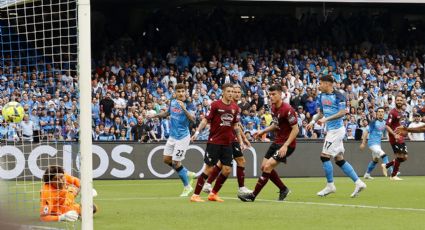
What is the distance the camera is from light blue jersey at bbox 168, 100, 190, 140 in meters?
19.6

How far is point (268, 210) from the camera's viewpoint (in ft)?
49.3

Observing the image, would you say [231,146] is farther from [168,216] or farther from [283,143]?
[168,216]

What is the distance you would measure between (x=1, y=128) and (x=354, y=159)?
12.4 m

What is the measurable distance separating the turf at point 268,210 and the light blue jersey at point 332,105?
1475 mm

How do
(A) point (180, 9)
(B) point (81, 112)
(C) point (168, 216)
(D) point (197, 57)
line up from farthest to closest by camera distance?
(A) point (180, 9) < (D) point (197, 57) < (C) point (168, 216) < (B) point (81, 112)

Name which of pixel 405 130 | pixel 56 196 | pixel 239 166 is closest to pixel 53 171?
pixel 56 196

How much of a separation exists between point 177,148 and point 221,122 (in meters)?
2.47

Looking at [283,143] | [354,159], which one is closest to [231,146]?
[283,143]

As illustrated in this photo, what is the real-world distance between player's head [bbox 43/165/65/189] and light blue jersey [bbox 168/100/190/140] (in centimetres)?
700

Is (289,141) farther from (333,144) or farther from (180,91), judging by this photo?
(180,91)

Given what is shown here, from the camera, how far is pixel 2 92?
24312 millimetres

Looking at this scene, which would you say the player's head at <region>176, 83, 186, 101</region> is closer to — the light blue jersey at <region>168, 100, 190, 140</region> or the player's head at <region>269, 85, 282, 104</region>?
the light blue jersey at <region>168, 100, 190, 140</region>

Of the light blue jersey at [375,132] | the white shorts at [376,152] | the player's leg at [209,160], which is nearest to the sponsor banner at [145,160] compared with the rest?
the light blue jersey at [375,132]

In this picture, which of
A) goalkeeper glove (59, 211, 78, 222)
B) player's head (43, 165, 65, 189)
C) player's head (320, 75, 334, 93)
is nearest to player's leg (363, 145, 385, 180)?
player's head (320, 75, 334, 93)
